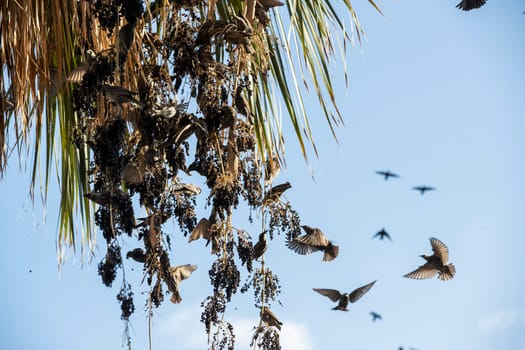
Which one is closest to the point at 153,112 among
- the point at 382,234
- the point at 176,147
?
the point at 176,147

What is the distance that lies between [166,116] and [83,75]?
0.22m

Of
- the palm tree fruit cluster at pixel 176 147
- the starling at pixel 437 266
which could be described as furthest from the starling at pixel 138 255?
the starling at pixel 437 266

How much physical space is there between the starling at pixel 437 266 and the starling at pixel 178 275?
1.29 meters

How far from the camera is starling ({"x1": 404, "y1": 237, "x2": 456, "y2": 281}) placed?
12.0 ft

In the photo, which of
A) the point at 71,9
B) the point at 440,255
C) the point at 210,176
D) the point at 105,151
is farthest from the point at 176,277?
the point at 440,255

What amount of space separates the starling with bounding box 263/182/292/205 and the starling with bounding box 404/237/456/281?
119 centimetres

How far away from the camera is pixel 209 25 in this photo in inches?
96.1

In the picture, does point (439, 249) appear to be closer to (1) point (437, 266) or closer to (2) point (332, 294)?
(1) point (437, 266)

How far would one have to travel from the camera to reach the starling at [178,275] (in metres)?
2.56

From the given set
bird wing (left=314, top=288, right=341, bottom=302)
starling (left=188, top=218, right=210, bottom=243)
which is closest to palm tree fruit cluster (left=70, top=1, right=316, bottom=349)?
starling (left=188, top=218, right=210, bottom=243)

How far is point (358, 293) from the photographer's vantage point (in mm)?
3314

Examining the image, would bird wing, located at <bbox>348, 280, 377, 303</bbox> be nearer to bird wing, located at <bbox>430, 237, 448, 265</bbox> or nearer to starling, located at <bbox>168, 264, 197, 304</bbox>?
bird wing, located at <bbox>430, 237, 448, 265</bbox>

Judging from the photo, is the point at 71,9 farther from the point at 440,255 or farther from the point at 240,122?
the point at 440,255

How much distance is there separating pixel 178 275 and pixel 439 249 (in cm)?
137
